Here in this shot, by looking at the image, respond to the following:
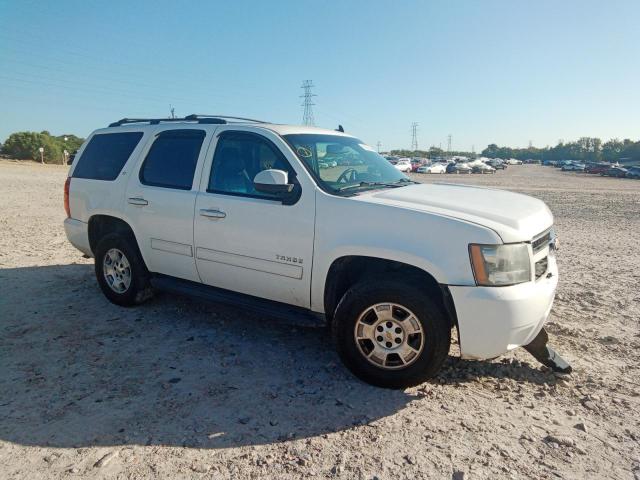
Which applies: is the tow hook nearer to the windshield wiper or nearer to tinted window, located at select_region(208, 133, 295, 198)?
the windshield wiper

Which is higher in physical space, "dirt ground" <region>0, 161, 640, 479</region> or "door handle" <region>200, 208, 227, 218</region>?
"door handle" <region>200, 208, 227, 218</region>

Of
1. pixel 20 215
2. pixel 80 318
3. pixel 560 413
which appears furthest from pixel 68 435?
pixel 20 215

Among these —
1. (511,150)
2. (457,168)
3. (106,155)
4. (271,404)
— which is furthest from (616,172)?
(511,150)

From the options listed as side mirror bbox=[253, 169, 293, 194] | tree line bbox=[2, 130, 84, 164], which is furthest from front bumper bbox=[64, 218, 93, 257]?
tree line bbox=[2, 130, 84, 164]

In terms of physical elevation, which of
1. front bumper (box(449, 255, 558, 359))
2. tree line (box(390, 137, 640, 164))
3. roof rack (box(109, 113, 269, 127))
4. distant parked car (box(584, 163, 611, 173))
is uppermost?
tree line (box(390, 137, 640, 164))

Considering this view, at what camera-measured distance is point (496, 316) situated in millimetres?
2980

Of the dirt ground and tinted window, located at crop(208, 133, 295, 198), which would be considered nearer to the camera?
the dirt ground

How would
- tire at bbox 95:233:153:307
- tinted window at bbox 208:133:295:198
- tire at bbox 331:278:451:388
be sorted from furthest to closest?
tire at bbox 95:233:153:307, tinted window at bbox 208:133:295:198, tire at bbox 331:278:451:388

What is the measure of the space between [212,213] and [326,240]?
3.94 feet

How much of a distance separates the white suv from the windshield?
20mm

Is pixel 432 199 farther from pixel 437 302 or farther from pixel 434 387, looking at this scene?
pixel 434 387

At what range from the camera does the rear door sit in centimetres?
432

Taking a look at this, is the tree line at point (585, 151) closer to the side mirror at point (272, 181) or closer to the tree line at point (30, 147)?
the tree line at point (30, 147)

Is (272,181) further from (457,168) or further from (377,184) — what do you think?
(457,168)
